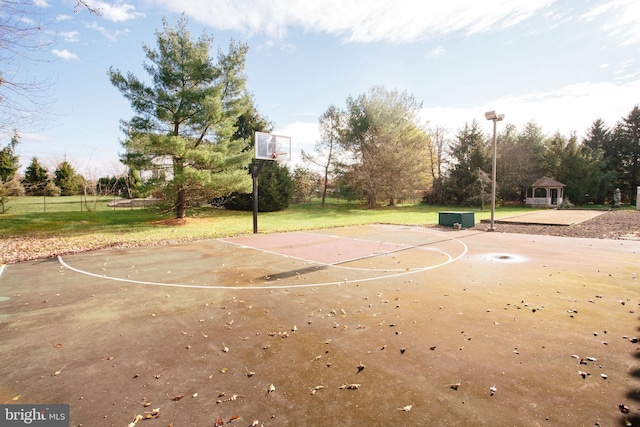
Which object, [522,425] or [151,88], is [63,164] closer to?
[151,88]

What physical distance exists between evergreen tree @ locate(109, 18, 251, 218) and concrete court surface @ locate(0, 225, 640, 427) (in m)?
10.1

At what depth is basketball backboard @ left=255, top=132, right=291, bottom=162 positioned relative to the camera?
1538 cm

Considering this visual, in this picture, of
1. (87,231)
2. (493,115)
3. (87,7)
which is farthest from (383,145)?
(87,7)

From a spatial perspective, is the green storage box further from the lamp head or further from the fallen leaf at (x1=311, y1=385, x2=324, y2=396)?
the fallen leaf at (x1=311, y1=385, x2=324, y2=396)

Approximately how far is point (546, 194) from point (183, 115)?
1346 inches

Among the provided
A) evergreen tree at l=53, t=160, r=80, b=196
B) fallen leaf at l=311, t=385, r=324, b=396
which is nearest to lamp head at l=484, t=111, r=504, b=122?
fallen leaf at l=311, t=385, r=324, b=396

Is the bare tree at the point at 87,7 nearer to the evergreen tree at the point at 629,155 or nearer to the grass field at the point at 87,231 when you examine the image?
the grass field at the point at 87,231

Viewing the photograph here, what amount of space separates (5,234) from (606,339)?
19445mm

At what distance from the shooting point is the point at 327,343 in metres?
4.02

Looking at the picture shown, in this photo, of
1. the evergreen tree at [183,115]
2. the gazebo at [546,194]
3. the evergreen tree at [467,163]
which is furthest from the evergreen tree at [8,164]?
the gazebo at [546,194]

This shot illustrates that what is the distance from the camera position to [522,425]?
2.54 meters

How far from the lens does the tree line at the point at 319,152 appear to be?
17266mm

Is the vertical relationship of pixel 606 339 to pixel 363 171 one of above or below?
below

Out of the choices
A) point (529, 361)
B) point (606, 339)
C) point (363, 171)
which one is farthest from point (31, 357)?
point (363, 171)
